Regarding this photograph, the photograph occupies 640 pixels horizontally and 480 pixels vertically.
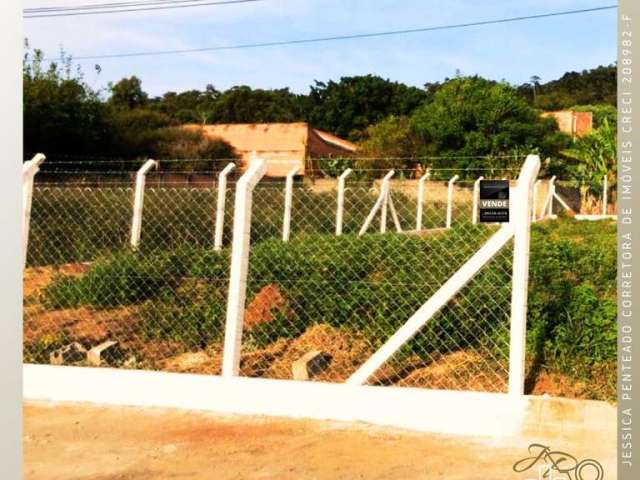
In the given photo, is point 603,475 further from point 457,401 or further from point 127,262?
point 127,262

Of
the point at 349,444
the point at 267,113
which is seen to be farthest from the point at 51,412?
the point at 267,113

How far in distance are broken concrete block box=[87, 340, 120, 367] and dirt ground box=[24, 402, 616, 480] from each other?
724 mm

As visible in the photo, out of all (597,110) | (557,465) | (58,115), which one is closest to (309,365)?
(557,465)

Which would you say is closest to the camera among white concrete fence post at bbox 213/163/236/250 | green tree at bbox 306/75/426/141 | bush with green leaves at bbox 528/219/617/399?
bush with green leaves at bbox 528/219/617/399

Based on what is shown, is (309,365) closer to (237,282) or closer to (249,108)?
(237,282)

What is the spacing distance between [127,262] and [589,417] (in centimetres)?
356

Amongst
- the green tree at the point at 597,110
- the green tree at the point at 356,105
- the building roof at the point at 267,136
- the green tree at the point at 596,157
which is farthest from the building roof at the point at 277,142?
the green tree at the point at 597,110

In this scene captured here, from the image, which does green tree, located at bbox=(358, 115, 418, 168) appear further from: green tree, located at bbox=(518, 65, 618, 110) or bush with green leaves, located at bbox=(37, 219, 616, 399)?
bush with green leaves, located at bbox=(37, 219, 616, 399)

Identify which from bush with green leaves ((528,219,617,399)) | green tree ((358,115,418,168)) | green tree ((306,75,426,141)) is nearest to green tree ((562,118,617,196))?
green tree ((358,115,418,168))

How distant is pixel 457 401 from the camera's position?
13.6ft

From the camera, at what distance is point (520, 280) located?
4113 millimetres

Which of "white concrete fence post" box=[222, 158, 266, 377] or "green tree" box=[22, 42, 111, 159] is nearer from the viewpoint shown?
"white concrete fence post" box=[222, 158, 266, 377]

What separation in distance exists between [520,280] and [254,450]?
139 cm

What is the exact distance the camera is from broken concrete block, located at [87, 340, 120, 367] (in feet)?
17.2
